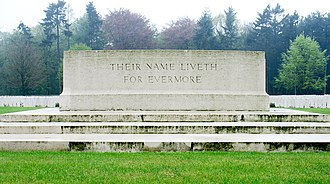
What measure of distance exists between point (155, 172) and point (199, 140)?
1.94m

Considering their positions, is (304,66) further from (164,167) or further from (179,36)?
(164,167)

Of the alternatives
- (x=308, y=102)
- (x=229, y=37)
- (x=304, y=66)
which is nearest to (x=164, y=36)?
(x=229, y=37)

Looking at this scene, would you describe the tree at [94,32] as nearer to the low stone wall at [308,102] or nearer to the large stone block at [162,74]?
the low stone wall at [308,102]

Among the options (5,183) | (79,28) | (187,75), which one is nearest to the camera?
(5,183)

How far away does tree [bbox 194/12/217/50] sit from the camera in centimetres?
4459

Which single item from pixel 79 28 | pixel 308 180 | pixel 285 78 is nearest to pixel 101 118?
pixel 308 180

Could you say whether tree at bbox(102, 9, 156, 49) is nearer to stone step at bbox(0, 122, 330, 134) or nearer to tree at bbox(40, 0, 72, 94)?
tree at bbox(40, 0, 72, 94)

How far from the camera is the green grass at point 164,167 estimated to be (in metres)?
4.22

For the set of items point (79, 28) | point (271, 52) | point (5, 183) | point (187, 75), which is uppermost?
point (79, 28)

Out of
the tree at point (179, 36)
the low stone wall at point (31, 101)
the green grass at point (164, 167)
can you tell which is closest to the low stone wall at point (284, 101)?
the low stone wall at point (31, 101)

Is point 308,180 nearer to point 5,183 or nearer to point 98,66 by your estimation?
point 5,183

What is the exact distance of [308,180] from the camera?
4.15 m

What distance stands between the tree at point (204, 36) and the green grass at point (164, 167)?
39396mm

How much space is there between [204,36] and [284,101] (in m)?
20.9
